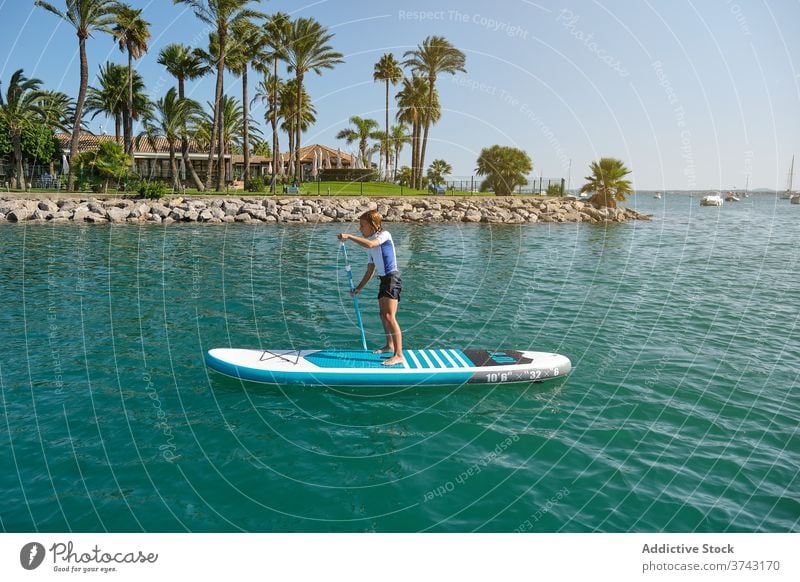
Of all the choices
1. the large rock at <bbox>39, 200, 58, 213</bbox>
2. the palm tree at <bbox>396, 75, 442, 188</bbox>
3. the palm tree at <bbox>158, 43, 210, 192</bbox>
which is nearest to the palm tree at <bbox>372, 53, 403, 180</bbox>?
the palm tree at <bbox>396, 75, 442, 188</bbox>

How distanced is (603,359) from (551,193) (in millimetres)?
58067

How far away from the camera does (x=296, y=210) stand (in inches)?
1742

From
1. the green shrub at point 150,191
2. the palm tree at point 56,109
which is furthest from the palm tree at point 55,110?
the green shrub at point 150,191

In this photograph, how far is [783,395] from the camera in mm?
10281

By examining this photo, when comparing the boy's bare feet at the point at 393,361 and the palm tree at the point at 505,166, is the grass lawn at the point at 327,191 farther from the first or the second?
the boy's bare feet at the point at 393,361

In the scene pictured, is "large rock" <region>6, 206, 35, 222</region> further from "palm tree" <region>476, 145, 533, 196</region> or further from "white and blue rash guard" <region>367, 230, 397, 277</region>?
"palm tree" <region>476, 145, 533, 196</region>

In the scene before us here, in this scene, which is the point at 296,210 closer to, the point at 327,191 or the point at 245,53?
the point at 327,191

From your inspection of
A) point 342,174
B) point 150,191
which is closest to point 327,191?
point 342,174

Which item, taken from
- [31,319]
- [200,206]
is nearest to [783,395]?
[31,319]

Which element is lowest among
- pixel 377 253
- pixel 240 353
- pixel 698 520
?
pixel 698 520

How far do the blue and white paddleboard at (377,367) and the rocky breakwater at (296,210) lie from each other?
81.2 ft

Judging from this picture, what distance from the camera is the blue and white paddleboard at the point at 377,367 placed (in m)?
9.84
